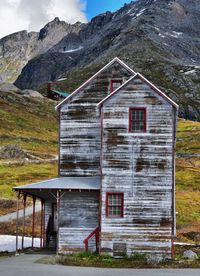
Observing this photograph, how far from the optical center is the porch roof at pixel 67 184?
118 feet

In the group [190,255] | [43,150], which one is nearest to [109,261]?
[190,255]

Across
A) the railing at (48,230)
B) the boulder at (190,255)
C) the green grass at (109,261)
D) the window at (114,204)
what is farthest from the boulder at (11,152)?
the boulder at (190,255)

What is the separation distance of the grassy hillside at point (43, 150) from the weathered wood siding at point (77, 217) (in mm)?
13531

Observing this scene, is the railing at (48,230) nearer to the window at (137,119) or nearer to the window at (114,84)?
the window at (137,119)

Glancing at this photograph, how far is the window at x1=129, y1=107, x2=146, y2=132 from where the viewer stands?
119 ft

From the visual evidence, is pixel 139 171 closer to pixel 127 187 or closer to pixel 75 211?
pixel 127 187

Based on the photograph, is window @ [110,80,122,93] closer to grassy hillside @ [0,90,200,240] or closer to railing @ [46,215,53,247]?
railing @ [46,215,53,247]

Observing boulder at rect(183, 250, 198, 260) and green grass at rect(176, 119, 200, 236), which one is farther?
green grass at rect(176, 119, 200, 236)

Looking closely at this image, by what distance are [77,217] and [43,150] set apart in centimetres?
8359

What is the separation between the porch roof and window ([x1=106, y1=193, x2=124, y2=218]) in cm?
113

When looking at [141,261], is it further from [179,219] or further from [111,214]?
[179,219]

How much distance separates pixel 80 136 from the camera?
Result: 40.4 meters

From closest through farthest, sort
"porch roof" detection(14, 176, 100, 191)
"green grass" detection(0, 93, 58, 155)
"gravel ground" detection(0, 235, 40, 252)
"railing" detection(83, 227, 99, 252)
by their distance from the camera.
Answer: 1. "porch roof" detection(14, 176, 100, 191)
2. "railing" detection(83, 227, 99, 252)
3. "gravel ground" detection(0, 235, 40, 252)
4. "green grass" detection(0, 93, 58, 155)

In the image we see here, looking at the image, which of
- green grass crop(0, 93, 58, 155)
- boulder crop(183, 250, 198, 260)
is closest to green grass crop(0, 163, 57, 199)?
green grass crop(0, 93, 58, 155)
